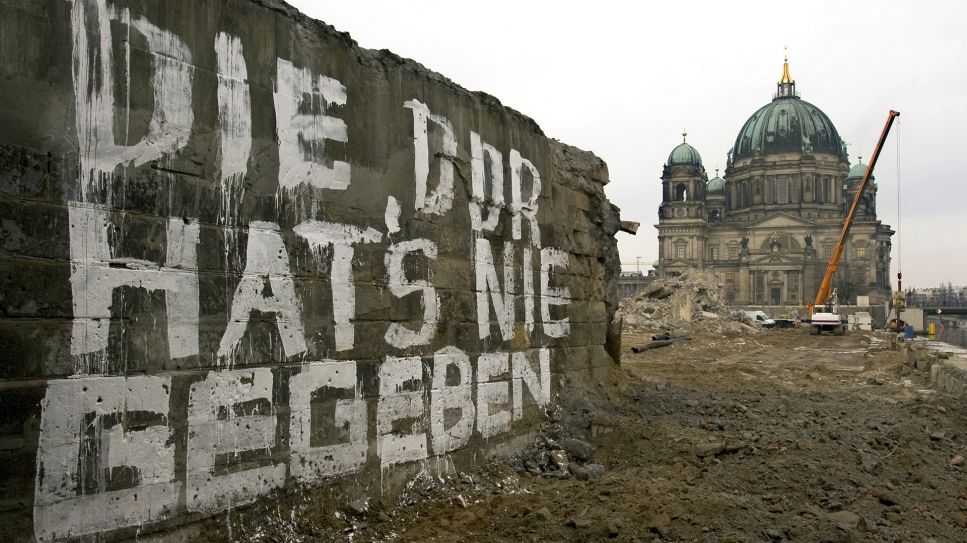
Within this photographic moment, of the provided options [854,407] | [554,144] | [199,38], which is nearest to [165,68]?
[199,38]

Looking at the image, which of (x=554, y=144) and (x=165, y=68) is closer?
(x=165, y=68)

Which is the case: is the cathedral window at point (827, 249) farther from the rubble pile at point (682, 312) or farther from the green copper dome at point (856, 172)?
the rubble pile at point (682, 312)

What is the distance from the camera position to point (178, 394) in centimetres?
423

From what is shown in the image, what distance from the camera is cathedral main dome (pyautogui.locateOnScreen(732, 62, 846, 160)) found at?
91.8 meters

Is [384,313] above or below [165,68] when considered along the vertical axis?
below

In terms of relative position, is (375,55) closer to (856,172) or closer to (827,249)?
(827,249)

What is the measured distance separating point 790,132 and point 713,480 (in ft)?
308

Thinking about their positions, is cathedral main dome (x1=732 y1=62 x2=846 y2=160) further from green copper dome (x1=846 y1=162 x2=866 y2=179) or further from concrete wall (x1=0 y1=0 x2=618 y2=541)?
concrete wall (x1=0 y1=0 x2=618 y2=541)

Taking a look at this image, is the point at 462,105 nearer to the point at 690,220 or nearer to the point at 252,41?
the point at 252,41

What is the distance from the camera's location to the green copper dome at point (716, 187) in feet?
325

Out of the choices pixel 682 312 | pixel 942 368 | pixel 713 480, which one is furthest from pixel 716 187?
pixel 713 480

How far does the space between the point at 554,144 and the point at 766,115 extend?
312 feet

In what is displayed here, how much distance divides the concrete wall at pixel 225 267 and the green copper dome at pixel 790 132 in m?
93.4

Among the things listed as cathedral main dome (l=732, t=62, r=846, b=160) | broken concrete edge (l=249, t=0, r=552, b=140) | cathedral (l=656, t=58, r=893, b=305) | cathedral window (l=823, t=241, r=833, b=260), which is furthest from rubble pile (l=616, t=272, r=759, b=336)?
cathedral main dome (l=732, t=62, r=846, b=160)
